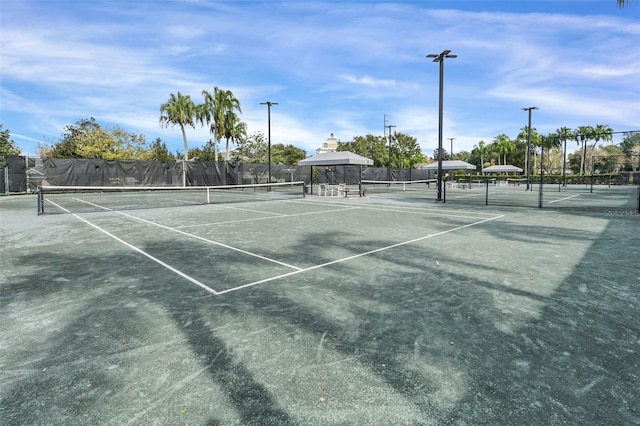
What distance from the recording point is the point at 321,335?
10.7 ft

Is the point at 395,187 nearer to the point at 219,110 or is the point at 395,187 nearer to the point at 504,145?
the point at 219,110

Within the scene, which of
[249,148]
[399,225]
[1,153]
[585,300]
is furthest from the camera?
[249,148]

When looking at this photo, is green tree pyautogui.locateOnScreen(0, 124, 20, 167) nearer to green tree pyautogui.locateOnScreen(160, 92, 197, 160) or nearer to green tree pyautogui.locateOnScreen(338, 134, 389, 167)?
green tree pyautogui.locateOnScreen(160, 92, 197, 160)

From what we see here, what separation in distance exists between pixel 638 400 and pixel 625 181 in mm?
56148

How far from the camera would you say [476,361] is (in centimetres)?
281

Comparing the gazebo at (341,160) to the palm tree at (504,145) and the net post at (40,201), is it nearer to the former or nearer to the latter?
the net post at (40,201)

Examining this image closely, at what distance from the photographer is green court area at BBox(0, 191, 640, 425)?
2.28 metres

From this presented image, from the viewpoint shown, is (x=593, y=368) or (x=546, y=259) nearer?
(x=593, y=368)

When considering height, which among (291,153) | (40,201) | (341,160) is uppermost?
(291,153)

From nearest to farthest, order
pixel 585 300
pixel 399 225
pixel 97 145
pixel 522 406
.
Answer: pixel 522 406, pixel 585 300, pixel 399 225, pixel 97 145

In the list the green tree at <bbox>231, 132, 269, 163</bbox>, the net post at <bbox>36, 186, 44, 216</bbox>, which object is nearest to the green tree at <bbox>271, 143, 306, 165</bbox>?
the green tree at <bbox>231, 132, 269, 163</bbox>

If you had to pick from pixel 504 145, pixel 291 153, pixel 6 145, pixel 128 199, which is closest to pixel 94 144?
pixel 6 145

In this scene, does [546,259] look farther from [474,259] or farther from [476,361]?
[476,361]

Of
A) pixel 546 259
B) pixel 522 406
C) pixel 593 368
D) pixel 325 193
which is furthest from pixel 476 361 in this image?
pixel 325 193
